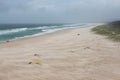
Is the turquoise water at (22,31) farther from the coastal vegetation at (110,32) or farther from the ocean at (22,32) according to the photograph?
the coastal vegetation at (110,32)

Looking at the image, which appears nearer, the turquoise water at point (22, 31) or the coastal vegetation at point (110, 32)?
the coastal vegetation at point (110, 32)

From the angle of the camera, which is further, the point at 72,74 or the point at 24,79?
the point at 72,74

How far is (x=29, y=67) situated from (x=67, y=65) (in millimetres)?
1874

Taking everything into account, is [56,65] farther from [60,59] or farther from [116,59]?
[116,59]

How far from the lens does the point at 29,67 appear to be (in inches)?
452

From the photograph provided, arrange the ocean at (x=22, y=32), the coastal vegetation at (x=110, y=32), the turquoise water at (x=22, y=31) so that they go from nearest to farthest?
the coastal vegetation at (x=110, y=32) → the ocean at (x=22, y=32) → the turquoise water at (x=22, y=31)

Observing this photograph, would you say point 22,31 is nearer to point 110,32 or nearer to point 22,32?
point 22,32

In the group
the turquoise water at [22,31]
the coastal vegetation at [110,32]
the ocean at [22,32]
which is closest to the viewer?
the coastal vegetation at [110,32]

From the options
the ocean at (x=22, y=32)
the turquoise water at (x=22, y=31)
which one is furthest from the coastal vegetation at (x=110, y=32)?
the turquoise water at (x=22, y=31)

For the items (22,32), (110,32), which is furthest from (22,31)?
(110,32)

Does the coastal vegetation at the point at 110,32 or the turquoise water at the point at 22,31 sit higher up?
the coastal vegetation at the point at 110,32

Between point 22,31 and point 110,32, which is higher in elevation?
point 110,32

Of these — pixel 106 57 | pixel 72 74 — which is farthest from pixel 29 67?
pixel 106 57

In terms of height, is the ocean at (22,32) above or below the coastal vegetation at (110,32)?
below
